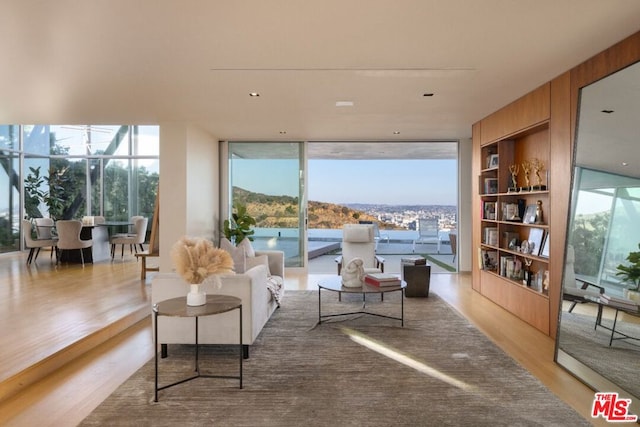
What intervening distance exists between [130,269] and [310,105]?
4.30 meters

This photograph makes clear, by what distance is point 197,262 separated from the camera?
102 inches

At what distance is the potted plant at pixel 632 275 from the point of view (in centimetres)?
245

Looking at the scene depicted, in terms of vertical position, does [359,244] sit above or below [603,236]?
below

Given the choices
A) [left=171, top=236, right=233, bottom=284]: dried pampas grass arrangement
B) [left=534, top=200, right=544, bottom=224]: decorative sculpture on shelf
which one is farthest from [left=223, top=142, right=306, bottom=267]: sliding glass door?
[left=171, top=236, right=233, bottom=284]: dried pampas grass arrangement

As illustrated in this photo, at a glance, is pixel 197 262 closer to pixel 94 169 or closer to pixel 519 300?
pixel 519 300

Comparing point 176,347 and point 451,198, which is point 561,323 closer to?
point 176,347

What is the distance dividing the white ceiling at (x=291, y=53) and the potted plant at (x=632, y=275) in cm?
156

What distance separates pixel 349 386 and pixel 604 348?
1802 millimetres

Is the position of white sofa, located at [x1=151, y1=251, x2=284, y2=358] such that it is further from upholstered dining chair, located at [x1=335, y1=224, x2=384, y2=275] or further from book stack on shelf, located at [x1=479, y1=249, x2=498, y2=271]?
book stack on shelf, located at [x1=479, y1=249, x2=498, y2=271]

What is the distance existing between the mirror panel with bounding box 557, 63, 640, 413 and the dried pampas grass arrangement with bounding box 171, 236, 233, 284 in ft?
8.68

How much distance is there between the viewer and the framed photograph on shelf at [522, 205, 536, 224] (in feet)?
13.8

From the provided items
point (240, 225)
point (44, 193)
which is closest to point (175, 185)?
point (240, 225)

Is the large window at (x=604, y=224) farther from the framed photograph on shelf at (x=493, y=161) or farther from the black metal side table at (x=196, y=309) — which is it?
the black metal side table at (x=196, y=309)

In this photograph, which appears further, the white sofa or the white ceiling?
the white sofa
